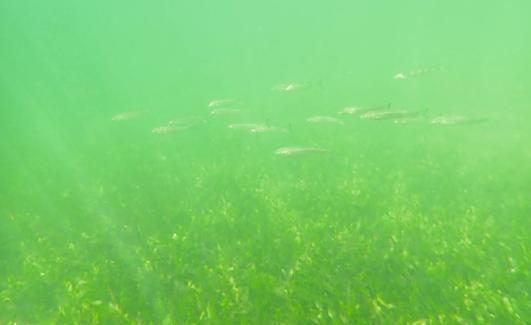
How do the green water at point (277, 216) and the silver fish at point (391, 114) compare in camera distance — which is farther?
the silver fish at point (391, 114)

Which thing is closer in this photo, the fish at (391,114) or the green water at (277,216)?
the green water at (277,216)

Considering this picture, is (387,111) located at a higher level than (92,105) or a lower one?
higher

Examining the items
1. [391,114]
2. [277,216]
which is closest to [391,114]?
[391,114]

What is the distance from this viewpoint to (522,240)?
372 inches

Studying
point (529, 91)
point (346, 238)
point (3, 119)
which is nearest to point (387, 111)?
point (346, 238)

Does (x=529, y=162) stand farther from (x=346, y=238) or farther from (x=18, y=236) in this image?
(x=18, y=236)

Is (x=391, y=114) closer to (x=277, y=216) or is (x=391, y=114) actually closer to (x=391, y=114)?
(x=391, y=114)

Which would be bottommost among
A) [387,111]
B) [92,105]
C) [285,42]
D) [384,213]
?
[285,42]

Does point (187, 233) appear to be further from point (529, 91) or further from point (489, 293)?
point (529, 91)

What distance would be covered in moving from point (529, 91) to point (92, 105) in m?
38.4

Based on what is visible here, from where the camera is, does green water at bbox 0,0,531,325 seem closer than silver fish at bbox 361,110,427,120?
Yes

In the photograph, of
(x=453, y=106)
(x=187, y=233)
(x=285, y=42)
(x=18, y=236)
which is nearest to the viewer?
(x=187, y=233)

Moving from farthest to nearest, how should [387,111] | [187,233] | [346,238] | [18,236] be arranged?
[387,111], [18,236], [187,233], [346,238]

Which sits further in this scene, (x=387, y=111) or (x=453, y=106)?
(x=453, y=106)
